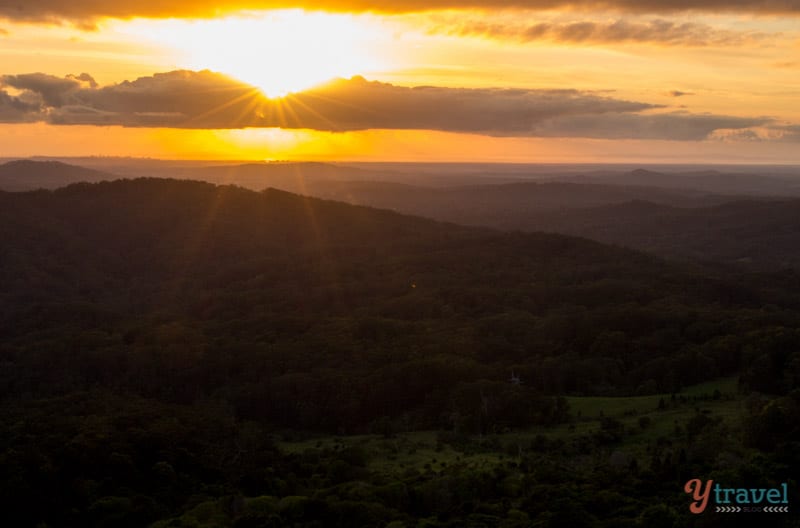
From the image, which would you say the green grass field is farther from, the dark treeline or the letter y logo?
the letter y logo

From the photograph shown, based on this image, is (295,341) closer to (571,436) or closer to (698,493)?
(571,436)

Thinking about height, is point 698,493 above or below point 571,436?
above

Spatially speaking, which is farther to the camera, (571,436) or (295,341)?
(295,341)

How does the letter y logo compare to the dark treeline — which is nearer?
the letter y logo

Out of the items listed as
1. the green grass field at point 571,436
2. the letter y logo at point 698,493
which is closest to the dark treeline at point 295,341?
the green grass field at point 571,436

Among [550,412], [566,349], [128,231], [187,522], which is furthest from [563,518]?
[128,231]

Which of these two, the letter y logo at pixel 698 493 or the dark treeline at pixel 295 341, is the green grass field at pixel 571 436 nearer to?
the dark treeline at pixel 295 341

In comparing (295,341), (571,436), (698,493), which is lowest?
(295,341)

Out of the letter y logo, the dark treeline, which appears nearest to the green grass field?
the dark treeline

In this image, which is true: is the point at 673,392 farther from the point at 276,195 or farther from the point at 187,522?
the point at 276,195

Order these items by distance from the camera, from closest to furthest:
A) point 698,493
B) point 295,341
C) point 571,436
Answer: point 698,493 → point 571,436 → point 295,341

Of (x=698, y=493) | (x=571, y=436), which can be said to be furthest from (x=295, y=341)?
(x=698, y=493)
